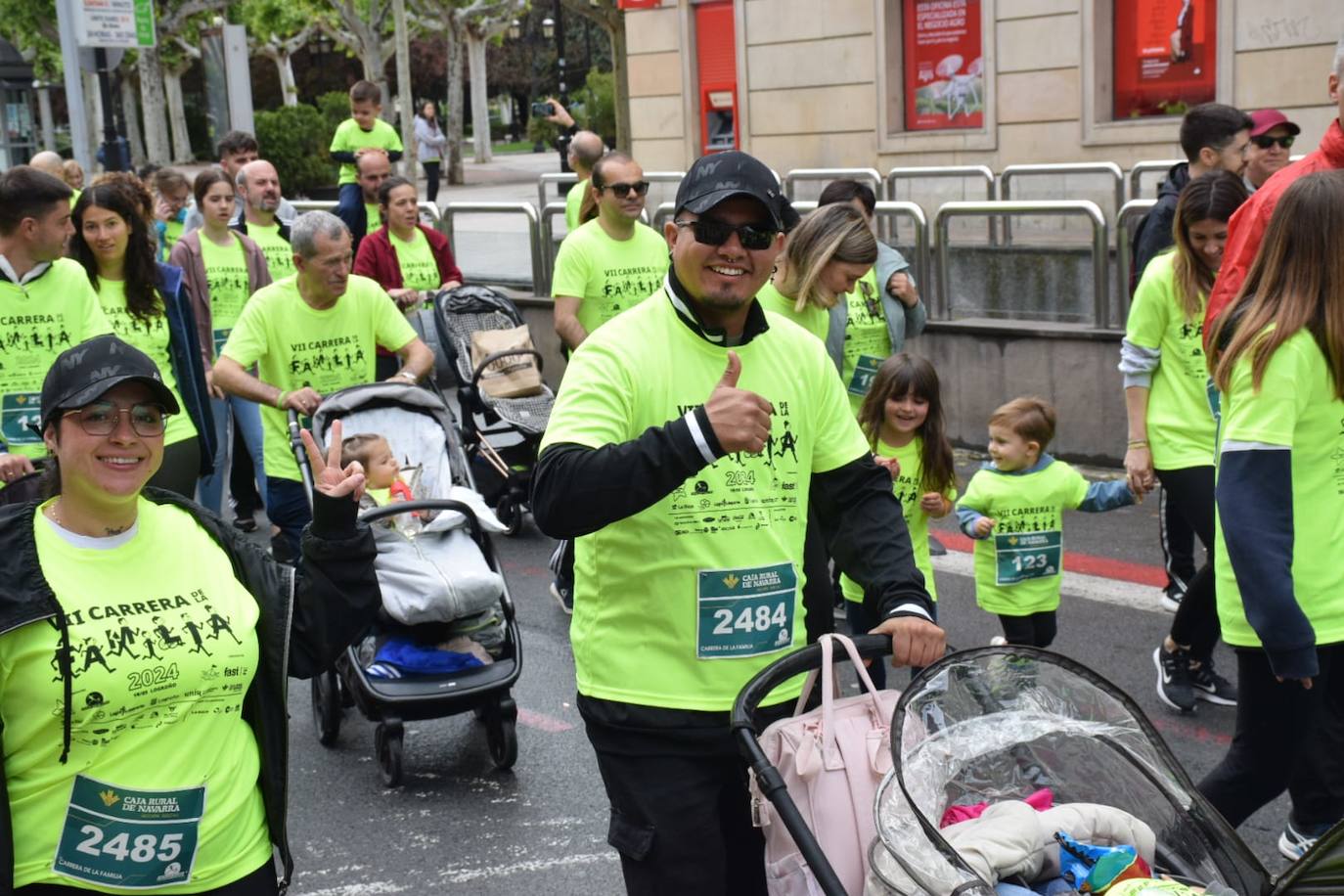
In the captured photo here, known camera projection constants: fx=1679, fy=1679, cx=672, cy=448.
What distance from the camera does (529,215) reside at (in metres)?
13.3

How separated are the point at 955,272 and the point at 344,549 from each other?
8.06m

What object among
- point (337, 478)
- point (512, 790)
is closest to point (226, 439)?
point (512, 790)

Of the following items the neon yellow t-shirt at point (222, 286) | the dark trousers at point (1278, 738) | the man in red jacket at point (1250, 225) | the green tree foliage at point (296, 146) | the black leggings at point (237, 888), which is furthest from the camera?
the green tree foliage at point (296, 146)

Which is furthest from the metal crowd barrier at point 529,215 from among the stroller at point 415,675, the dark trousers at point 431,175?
the dark trousers at point 431,175

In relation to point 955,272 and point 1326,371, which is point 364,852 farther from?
point 955,272

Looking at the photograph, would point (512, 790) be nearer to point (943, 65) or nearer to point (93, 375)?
point (93, 375)

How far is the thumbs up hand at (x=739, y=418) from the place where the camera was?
2904 mm

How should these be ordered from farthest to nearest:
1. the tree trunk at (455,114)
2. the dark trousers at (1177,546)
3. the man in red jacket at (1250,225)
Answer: the tree trunk at (455,114)
the dark trousers at (1177,546)
the man in red jacket at (1250,225)

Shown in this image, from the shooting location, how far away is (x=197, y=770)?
313cm

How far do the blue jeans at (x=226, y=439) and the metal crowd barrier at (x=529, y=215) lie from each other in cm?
403

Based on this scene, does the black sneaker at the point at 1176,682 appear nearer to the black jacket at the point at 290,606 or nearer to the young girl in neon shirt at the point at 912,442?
the young girl in neon shirt at the point at 912,442

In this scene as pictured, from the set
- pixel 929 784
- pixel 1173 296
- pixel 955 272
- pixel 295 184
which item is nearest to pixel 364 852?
pixel 929 784

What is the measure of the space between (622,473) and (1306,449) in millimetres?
1886

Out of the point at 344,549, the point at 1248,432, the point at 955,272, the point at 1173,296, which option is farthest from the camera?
the point at 955,272
